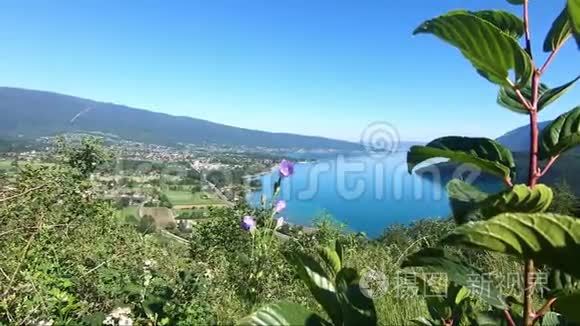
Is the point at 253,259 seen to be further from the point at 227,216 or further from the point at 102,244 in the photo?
the point at 227,216

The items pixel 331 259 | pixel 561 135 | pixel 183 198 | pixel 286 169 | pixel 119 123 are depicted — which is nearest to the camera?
pixel 561 135

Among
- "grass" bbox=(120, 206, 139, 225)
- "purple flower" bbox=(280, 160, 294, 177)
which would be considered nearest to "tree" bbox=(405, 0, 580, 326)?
"purple flower" bbox=(280, 160, 294, 177)

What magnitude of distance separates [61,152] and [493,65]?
6554mm

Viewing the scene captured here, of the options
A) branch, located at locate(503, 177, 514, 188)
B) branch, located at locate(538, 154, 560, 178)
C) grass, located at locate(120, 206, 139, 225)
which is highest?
branch, located at locate(538, 154, 560, 178)

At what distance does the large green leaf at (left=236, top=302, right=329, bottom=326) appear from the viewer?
0.71 meters

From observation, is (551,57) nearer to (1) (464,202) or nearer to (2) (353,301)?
A: (1) (464,202)

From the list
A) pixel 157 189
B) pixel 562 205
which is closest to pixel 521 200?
pixel 562 205

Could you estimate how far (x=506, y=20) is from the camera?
83cm

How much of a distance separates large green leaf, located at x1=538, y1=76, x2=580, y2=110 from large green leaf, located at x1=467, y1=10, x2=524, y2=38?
111mm

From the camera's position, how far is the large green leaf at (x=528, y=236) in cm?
53

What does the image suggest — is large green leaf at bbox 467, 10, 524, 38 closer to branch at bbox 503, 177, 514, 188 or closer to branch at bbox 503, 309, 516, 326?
branch at bbox 503, 177, 514, 188

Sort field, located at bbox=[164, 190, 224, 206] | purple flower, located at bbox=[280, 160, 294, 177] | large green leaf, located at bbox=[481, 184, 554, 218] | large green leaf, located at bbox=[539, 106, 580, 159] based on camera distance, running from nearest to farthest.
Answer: large green leaf, located at bbox=[481, 184, 554, 218]
large green leaf, located at bbox=[539, 106, 580, 159]
purple flower, located at bbox=[280, 160, 294, 177]
field, located at bbox=[164, 190, 224, 206]

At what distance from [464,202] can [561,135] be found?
212mm

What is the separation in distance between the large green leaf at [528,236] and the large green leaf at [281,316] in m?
0.29
